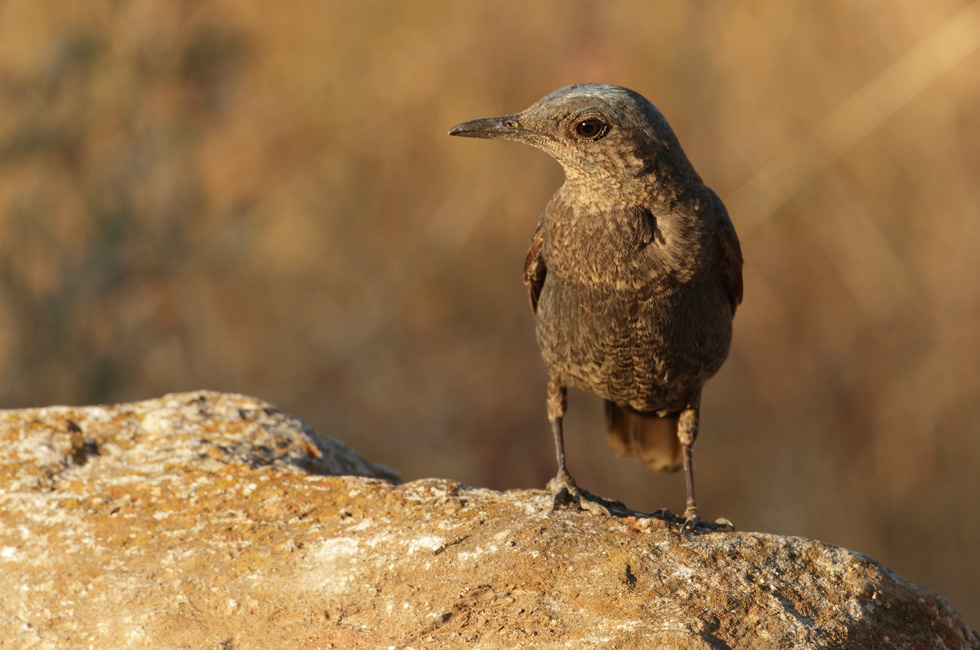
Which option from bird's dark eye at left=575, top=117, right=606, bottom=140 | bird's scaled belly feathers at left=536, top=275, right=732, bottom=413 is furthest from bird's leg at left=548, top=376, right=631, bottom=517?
bird's dark eye at left=575, top=117, right=606, bottom=140

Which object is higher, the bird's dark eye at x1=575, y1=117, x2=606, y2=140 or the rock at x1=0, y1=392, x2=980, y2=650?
the bird's dark eye at x1=575, y1=117, x2=606, y2=140

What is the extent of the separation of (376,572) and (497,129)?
1.88 meters

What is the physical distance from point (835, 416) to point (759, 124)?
2032 millimetres

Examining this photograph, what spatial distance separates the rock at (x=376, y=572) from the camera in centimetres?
322

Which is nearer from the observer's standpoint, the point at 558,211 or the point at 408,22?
the point at 558,211

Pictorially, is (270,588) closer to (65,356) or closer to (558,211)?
(558,211)

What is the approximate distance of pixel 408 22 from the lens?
26.4 feet

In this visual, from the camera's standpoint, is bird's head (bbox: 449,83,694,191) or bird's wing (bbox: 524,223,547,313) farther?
bird's wing (bbox: 524,223,547,313)

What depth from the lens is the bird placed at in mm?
4227

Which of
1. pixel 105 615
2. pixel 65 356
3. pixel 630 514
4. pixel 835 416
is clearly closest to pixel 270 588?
pixel 105 615

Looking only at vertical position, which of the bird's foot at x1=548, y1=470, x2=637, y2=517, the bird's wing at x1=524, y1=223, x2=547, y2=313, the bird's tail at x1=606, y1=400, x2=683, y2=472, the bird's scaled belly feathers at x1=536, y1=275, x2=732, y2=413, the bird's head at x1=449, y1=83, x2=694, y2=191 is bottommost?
the bird's tail at x1=606, y1=400, x2=683, y2=472

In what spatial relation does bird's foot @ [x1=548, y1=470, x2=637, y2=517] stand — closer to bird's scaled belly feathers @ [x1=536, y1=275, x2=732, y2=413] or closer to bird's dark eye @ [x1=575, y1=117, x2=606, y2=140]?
bird's scaled belly feathers @ [x1=536, y1=275, x2=732, y2=413]

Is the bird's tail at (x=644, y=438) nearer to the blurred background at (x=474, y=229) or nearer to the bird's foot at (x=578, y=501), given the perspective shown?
the bird's foot at (x=578, y=501)

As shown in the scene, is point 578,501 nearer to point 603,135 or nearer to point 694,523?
point 694,523
